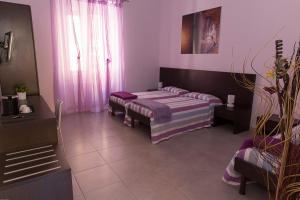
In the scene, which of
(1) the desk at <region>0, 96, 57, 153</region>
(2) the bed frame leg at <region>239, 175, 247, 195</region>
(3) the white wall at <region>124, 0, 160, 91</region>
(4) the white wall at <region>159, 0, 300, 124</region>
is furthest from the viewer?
(3) the white wall at <region>124, 0, 160, 91</region>

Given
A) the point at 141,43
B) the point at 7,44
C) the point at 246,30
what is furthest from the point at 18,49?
the point at 246,30

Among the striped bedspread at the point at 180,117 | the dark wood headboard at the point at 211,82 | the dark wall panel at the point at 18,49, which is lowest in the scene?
the striped bedspread at the point at 180,117

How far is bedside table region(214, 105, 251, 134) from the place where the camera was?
11.4 ft

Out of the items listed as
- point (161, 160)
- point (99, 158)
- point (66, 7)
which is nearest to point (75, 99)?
point (66, 7)

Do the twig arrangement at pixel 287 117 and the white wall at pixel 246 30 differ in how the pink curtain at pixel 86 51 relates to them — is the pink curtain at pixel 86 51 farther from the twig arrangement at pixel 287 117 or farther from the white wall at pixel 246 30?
the twig arrangement at pixel 287 117

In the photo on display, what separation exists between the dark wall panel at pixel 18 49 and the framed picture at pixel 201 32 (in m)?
3.14

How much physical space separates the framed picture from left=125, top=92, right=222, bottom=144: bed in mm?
1076

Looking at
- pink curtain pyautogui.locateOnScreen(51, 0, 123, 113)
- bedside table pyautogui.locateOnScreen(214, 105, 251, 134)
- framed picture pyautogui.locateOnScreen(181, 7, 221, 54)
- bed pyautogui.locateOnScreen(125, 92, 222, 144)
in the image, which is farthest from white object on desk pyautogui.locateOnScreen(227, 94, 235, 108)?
pink curtain pyautogui.locateOnScreen(51, 0, 123, 113)

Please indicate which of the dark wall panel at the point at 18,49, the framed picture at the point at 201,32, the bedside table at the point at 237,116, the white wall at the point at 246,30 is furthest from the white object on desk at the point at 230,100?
the dark wall panel at the point at 18,49

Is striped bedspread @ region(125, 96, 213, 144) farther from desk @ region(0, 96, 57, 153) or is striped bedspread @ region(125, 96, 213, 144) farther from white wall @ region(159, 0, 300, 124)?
desk @ region(0, 96, 57, 153)

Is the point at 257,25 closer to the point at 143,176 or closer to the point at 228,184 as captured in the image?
the point at 228,184

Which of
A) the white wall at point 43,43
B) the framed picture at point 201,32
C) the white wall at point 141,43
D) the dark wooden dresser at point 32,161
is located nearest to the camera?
the dark wooden dresser at point 32,161

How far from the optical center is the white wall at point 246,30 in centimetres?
305

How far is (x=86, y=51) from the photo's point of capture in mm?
4426
